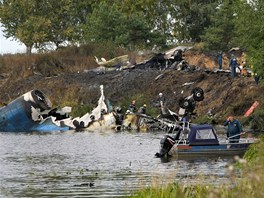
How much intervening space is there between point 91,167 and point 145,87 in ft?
153

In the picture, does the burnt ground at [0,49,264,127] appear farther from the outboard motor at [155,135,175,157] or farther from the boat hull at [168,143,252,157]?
the boat hull at [168,143,252,157]

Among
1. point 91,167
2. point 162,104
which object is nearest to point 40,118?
point 162,104

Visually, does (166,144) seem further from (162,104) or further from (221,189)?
(162,104)

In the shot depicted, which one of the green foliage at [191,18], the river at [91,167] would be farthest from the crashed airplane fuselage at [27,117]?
the green foliage at [191,18]

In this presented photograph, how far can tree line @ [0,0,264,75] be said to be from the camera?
369 feet

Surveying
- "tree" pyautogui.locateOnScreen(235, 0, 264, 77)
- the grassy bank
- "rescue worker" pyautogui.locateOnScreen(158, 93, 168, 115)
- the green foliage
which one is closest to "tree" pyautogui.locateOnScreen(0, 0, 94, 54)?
the green foliage

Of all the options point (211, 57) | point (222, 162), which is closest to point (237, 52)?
point (211, 57)

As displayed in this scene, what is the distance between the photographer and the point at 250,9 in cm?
6334

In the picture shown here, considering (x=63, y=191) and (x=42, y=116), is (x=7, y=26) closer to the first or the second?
(x=42, y=116)

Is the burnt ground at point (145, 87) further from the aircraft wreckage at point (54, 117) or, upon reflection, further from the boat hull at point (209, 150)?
the boat hull at point (209, 150)

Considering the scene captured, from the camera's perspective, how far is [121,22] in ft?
381

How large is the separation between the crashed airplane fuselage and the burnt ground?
25.3ft

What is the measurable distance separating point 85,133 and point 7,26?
186 feet

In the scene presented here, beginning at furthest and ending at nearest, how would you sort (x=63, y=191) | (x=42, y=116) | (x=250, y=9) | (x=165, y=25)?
(x=165, y=25)
(x=42, y=116)
(x=250, y=9)
(x=63, y=191)
